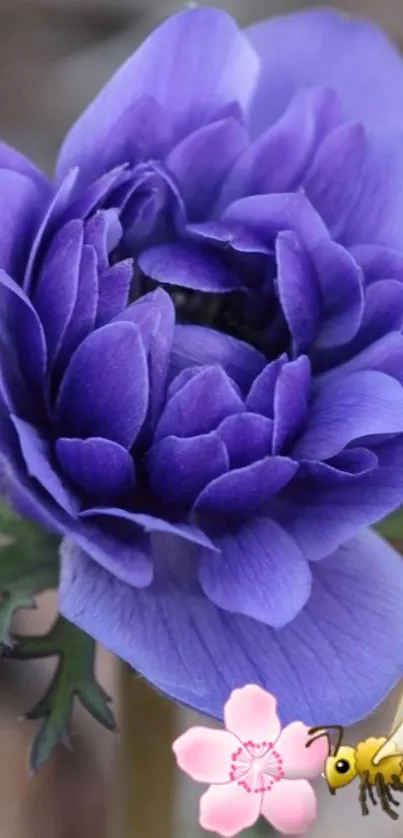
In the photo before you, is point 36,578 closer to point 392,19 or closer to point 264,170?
point 264,170

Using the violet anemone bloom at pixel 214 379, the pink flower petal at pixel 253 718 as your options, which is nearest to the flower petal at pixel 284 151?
the violet anemone bloom at pixel 214 379

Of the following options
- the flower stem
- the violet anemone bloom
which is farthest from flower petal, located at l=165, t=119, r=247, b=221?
the flower stem

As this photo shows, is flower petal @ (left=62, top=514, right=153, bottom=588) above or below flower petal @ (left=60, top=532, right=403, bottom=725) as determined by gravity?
above

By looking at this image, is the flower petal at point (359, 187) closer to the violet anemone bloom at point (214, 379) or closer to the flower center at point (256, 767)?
the violet anemone bloom at point (214, 379)

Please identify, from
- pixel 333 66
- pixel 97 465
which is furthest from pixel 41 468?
pixel 333 66

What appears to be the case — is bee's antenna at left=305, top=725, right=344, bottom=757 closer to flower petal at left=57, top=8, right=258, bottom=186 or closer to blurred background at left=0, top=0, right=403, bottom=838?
blurred background at left=0, top=0, right=403, bottom=838

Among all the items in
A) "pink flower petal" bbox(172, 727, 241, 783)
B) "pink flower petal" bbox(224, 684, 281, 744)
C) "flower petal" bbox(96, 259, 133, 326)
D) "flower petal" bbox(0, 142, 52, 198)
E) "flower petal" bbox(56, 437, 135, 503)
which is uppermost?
"flower petal" bbox(0, 142, 52, 198)

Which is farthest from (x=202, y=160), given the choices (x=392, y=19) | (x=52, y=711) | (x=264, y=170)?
(x=392, y=19)

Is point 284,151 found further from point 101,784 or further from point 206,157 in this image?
point 101,784
